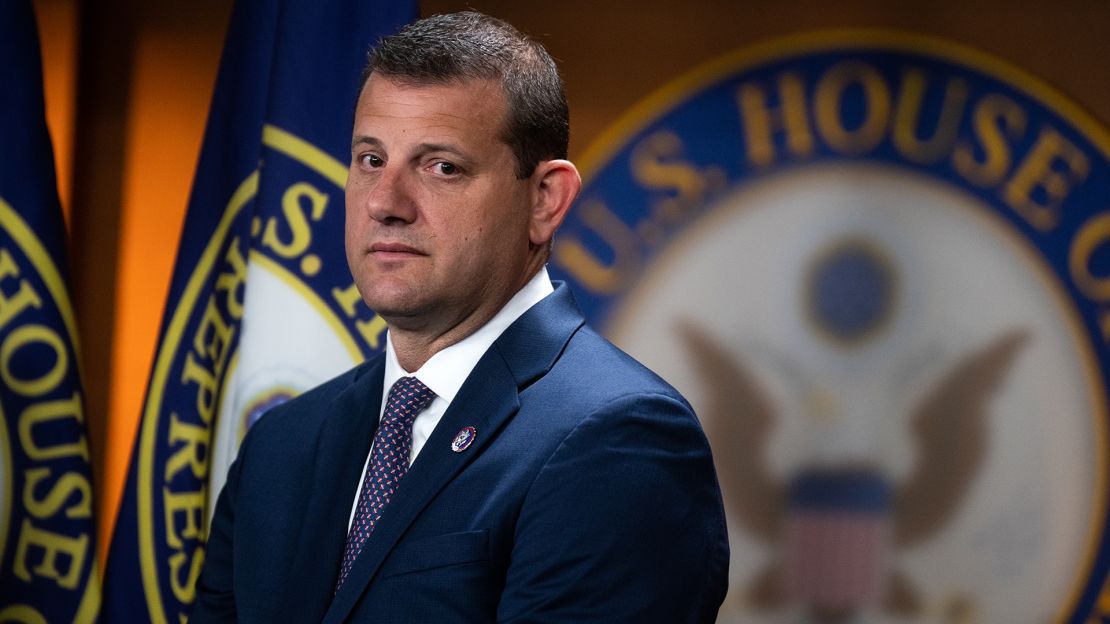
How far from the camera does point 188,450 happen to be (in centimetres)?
255

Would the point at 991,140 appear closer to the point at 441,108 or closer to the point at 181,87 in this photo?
the point at 181,87

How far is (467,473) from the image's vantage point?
1.26 m

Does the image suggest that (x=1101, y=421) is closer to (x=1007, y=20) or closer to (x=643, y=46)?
(x=1007, y=20)

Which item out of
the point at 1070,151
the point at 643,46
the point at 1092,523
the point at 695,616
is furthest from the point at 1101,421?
the point at 695,616

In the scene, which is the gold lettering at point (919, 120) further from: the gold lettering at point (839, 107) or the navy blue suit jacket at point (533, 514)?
the navy blue suit jacket at point (533, 514)

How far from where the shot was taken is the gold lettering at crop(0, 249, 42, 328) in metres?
2.48

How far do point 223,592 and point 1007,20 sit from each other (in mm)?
2415

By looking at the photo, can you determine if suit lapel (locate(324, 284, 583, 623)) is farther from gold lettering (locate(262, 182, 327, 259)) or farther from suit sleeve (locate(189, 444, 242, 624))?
gold lettering (locate(262, 182, 327, 259))

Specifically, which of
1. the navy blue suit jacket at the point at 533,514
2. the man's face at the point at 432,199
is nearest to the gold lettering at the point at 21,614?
the navy blue suit jacket at the point at 533,514

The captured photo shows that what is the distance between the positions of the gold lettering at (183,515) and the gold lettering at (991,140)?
1944 millimetres

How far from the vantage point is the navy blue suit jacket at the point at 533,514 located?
116 cm

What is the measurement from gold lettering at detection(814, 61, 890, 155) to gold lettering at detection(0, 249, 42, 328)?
1853 millimetres

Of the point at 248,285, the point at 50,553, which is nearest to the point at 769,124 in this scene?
the point at 248,285

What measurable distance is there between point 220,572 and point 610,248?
180 cm
